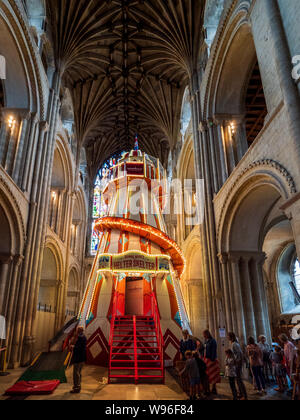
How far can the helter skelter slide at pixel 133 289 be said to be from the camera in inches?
385

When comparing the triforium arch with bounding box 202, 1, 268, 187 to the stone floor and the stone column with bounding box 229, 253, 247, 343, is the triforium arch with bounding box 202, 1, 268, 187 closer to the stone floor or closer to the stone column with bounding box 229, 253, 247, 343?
the stone column with bounding box 229, 253, 247, 343

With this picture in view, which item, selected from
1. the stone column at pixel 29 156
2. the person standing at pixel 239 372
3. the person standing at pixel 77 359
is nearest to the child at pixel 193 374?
the person standing at pixel 239 372

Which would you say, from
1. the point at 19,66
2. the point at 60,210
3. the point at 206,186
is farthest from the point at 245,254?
the point at 60,210

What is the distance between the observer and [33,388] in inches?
251

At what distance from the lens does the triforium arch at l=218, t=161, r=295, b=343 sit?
970 cm

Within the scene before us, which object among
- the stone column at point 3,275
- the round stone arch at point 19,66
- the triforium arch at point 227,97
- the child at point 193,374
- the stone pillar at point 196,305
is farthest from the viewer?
the stone pillar at point 196,305

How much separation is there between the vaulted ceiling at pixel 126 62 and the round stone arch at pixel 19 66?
4.24m

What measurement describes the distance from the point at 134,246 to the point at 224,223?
3871 millimetres

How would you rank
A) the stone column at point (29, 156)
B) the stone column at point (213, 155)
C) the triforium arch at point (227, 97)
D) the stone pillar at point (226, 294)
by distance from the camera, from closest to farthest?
the stone pillar at point (226, 294)
the triforium arch at point (227, 97)
the stone column at point (29, 156)
the stone column at point (213, 155)

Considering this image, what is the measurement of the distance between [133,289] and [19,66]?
1069 centimetres

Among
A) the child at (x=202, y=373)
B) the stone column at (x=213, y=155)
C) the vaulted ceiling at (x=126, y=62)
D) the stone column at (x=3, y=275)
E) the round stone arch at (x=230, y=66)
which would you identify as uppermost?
the vaulted ceiling at (x=126, y=62)

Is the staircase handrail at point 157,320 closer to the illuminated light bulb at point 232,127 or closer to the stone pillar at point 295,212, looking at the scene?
the stone pillar at point 295,212

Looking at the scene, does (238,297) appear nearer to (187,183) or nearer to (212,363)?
(212,363)

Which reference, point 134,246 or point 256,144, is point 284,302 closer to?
point 134,246
